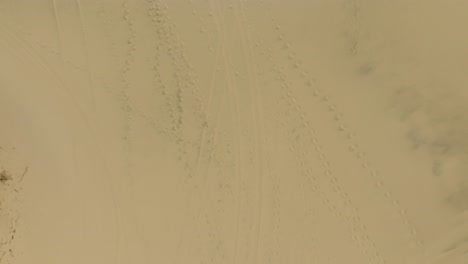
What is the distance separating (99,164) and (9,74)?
1068mm

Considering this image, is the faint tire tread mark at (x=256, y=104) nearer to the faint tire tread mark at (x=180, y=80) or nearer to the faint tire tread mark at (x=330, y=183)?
the faint tire tread mark at (x=330, y=183)

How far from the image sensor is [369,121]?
4277 millimetres

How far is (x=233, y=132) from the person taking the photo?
14.0 ft

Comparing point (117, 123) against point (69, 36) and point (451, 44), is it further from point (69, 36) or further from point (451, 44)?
point (451, 44)

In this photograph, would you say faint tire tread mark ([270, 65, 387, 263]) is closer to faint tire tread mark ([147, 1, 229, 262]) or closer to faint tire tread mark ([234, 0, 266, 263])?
faint tire tread mark ([234, 0, 266, 263])

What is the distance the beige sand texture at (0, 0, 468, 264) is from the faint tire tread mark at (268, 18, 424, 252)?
1cm

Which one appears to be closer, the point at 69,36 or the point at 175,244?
the point at 175,244

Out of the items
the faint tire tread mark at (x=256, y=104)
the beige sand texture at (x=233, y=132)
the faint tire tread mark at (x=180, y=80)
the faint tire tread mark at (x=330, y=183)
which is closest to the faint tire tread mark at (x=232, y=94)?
the beige sand texture at (x=233, y=132)

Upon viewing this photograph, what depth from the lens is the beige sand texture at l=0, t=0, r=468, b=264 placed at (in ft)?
13.4

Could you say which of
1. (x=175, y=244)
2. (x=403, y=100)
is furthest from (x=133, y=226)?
(x=403, y=100)

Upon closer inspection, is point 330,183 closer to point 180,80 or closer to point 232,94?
point 232,94

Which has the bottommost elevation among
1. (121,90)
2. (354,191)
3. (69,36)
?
(354,191)

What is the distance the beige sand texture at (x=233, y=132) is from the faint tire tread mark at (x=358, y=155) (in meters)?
0.01

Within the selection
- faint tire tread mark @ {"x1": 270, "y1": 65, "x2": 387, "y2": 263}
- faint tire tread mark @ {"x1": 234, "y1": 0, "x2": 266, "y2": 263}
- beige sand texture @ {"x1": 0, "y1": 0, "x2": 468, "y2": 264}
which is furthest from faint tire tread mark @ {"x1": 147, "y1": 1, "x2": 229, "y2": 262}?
faint tire tread mark @ {"x1": 270, "y1": 65, "x2": 387, "y2": 263}
